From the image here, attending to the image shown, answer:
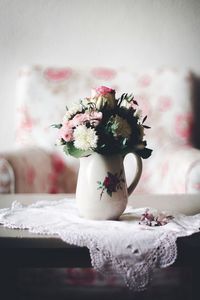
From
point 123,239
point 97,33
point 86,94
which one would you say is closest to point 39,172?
point 86,94

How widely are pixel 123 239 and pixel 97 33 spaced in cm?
156

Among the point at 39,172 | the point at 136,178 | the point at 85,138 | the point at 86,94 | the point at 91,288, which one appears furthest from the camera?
the point at 86,94

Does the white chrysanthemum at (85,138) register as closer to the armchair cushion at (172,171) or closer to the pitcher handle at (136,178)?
the pitcher handle at (136,178)

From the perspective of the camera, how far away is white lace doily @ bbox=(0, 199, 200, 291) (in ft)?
2.88

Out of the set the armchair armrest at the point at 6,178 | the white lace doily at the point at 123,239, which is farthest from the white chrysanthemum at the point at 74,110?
the armchair armrest at the point at 6,178

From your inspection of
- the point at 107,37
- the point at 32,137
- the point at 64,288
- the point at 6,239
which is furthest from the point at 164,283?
the point at 107,37

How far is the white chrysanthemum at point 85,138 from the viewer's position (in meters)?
1.01

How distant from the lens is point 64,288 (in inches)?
68.4

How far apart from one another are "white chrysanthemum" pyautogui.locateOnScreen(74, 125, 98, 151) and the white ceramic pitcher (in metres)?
0.05

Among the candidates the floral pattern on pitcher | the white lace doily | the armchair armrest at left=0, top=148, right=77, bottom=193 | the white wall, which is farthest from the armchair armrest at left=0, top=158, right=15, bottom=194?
the white wall

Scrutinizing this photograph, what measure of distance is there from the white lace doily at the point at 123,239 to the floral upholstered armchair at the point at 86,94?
93cm

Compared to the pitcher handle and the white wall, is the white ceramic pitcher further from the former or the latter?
the white wall

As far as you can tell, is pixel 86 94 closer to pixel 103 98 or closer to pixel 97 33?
pixel 97 33

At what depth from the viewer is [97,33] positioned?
2.28 metres
